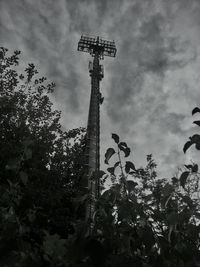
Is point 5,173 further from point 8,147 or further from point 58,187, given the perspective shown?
point 58,187

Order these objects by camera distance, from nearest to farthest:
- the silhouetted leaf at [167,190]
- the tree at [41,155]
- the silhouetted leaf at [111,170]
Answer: the silhouetted leaf at [167,190] < the silhouetted leaf at [111,170] < the tree at [41,155]

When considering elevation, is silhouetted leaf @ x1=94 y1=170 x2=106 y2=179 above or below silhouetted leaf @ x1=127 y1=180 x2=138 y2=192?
above

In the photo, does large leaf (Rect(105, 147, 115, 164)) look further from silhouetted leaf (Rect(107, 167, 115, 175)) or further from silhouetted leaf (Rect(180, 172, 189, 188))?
silhouetted leaf (Rect(180, 172, 189, 188))

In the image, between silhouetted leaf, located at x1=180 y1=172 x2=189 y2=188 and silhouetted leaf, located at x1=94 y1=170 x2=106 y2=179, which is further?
silhouetted leaf, located at x1=94 y1=170 x2=106 y2=179

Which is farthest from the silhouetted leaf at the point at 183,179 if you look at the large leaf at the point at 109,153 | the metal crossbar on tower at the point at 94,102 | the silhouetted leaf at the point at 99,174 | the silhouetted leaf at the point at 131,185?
the metal crossbar on tower at the point at 94,102

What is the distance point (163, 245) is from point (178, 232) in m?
0.29

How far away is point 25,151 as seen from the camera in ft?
7.36

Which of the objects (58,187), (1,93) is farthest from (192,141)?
(1,93)

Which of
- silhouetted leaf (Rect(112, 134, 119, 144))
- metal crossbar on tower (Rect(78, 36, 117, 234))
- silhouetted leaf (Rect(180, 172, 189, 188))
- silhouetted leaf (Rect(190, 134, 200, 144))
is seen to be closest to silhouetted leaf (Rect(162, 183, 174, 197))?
silhouetted leaf (Rect(180, 172, 189, 188))

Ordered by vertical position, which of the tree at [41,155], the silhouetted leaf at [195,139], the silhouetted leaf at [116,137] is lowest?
the silhouetted leaf at [195,139]

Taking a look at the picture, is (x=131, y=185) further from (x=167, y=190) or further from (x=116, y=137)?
(x=116, y=137)

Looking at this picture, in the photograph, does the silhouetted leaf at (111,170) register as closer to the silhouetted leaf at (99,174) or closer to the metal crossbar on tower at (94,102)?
the silhouetted leaf at (99,174)

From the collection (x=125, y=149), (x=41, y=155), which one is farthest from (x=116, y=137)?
(x=41, y=155)

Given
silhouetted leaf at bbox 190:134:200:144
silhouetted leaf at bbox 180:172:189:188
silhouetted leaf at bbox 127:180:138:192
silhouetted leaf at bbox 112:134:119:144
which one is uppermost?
silhouetted leaf at bbox 112:134:119:144
